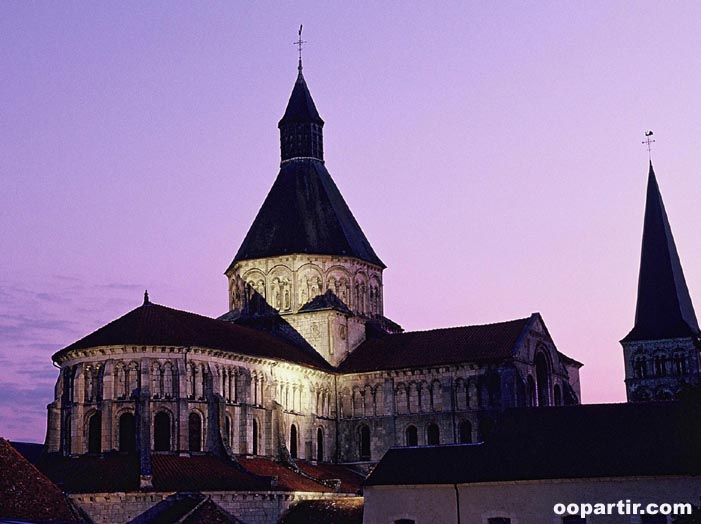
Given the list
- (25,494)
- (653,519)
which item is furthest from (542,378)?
(25,494)

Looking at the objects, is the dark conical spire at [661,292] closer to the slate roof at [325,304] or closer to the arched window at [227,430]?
the slate roof at [325,304]

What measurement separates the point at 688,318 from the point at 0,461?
52.2m

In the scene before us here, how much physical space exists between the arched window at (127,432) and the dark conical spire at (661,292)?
39621mm

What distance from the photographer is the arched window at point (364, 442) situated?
67694 millimetres

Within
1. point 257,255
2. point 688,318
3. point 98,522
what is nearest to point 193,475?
point 98,522

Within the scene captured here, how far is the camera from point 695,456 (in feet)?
136

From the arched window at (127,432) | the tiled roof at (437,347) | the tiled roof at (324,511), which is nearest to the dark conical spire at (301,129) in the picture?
the tiled roof at (437,347)

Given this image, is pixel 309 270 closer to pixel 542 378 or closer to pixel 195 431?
pixel 542 378

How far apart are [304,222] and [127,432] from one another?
68.8 ft

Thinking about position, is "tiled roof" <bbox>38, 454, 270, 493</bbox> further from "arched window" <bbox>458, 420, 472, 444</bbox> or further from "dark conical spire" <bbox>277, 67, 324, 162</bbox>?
"dark conical spire" <bbox>277, 67, 324, 162</bbox>

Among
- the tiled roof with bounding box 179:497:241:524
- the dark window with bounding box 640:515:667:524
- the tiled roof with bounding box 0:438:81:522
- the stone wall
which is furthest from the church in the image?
the dark window with bounding box 640:515:667:524

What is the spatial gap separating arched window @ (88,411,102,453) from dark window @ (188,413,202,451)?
4.38m

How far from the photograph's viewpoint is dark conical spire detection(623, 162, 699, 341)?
80.6 metres

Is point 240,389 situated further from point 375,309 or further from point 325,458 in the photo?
point 375,309
